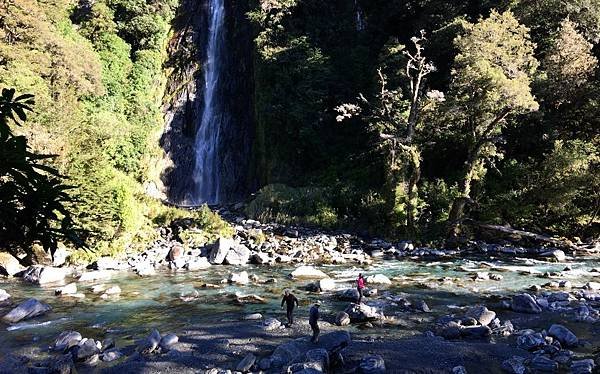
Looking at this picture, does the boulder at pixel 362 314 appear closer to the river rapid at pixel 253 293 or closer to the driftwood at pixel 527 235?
the river rapid at pixel 253 293

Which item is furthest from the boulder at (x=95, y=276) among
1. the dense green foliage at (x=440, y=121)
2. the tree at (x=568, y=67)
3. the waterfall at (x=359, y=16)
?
the waterfall at (x=359, y=16)

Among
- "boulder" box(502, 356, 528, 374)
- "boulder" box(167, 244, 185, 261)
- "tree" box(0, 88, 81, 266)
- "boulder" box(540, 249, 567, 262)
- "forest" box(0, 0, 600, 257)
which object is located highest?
"forest" box(0, 0, 600, 257)

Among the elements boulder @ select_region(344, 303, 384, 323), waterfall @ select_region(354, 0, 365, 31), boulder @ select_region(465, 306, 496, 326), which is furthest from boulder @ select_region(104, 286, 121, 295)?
waterfall @ select_region(354, 0, 365, 31)

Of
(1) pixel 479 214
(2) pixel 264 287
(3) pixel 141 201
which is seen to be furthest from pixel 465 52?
(3) pixel 141 201

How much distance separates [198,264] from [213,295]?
184 inches

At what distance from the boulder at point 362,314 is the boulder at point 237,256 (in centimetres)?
832

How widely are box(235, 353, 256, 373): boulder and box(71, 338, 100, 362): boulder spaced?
9.61 feet

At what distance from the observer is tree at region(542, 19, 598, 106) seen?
2144 cm

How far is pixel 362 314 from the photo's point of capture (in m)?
10.1

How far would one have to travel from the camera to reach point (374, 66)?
31.9 meters

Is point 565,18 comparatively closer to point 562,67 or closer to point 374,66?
point 562,67

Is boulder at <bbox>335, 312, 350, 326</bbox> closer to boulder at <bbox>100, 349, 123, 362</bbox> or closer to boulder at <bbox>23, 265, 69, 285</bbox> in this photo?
boulder at <bbox>100, 349, 123, 362</bbox>

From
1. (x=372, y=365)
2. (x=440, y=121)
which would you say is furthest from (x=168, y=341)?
(x=440, y=121)

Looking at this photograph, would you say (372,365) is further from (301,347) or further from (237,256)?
(237,256)
